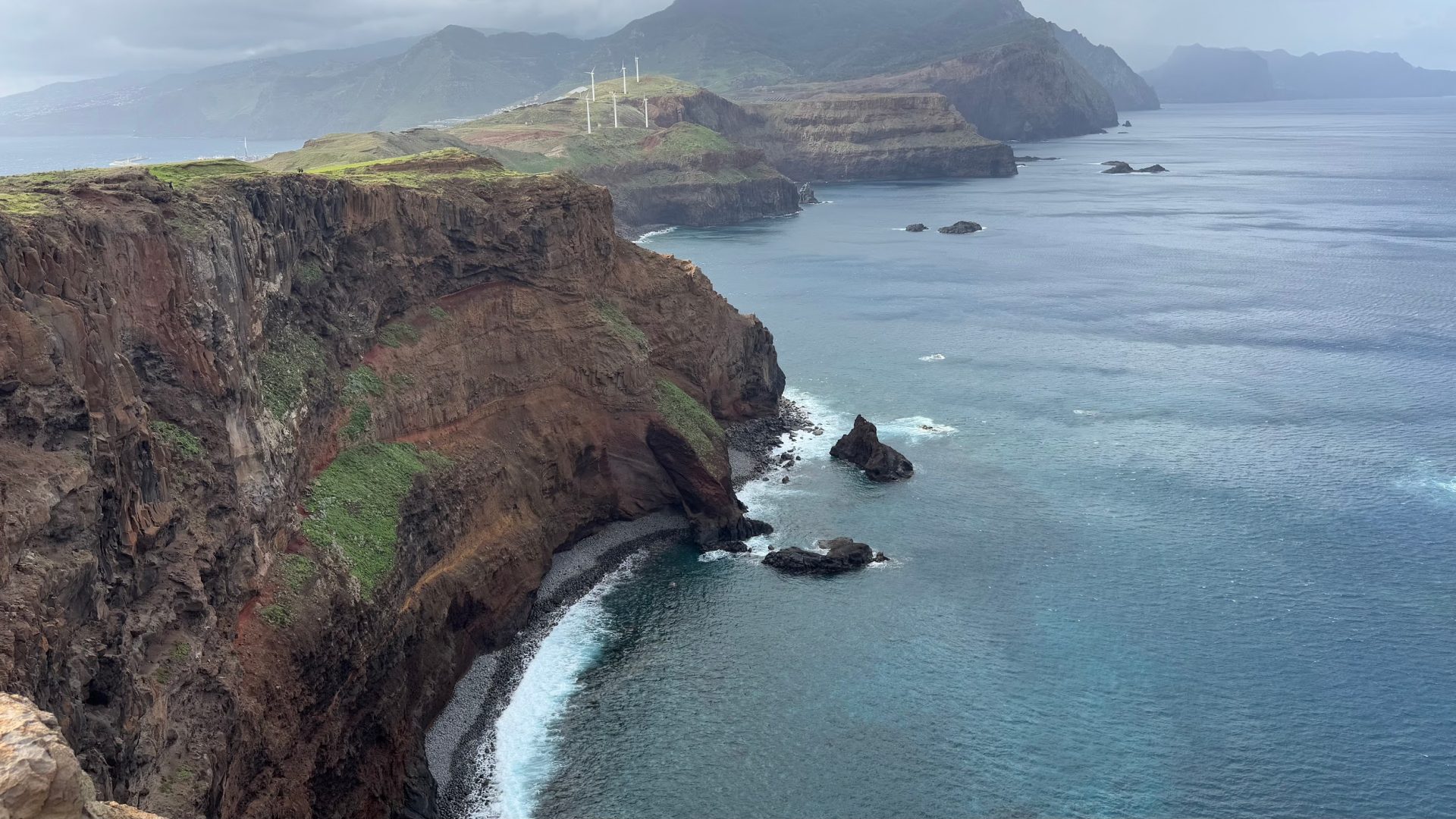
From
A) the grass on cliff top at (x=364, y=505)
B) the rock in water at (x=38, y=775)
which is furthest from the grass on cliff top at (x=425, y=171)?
the rock in water at (x=38, y=775)

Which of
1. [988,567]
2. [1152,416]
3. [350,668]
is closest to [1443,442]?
[1152,416]

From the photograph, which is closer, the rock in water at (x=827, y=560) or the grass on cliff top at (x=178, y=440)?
the grass on cliff top at (x=178, y=440)

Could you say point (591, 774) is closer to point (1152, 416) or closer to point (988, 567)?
point (988, 567)

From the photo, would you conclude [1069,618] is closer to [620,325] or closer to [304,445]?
[620,325]

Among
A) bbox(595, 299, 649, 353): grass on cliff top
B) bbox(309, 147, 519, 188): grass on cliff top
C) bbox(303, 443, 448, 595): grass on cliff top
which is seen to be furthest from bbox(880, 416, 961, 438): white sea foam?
bbox(303, 443, 448, 595): grass on cliff top

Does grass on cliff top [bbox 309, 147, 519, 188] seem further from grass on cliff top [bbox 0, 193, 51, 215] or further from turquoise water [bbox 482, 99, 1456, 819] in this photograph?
grass on cliff top [bbox 0, 193, 51, 215]

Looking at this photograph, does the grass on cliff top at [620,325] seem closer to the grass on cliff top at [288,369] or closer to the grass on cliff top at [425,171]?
the grass on cliff top at [425,171]

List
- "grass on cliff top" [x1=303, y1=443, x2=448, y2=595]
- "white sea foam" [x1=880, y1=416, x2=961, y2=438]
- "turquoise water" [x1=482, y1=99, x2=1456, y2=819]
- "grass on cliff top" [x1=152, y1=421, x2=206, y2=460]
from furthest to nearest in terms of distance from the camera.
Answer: "white sea foam" [x1=880, y1=416, x2=961, y2=438], "grass on cliff top" [x1=303, y1=443, x2=448, y2=595], "turquoise water" [x1=482, y1=99, x2=1456, y2=819], "grass on cliff top" [x1=152, y1=421, x2=206, y2=460]
